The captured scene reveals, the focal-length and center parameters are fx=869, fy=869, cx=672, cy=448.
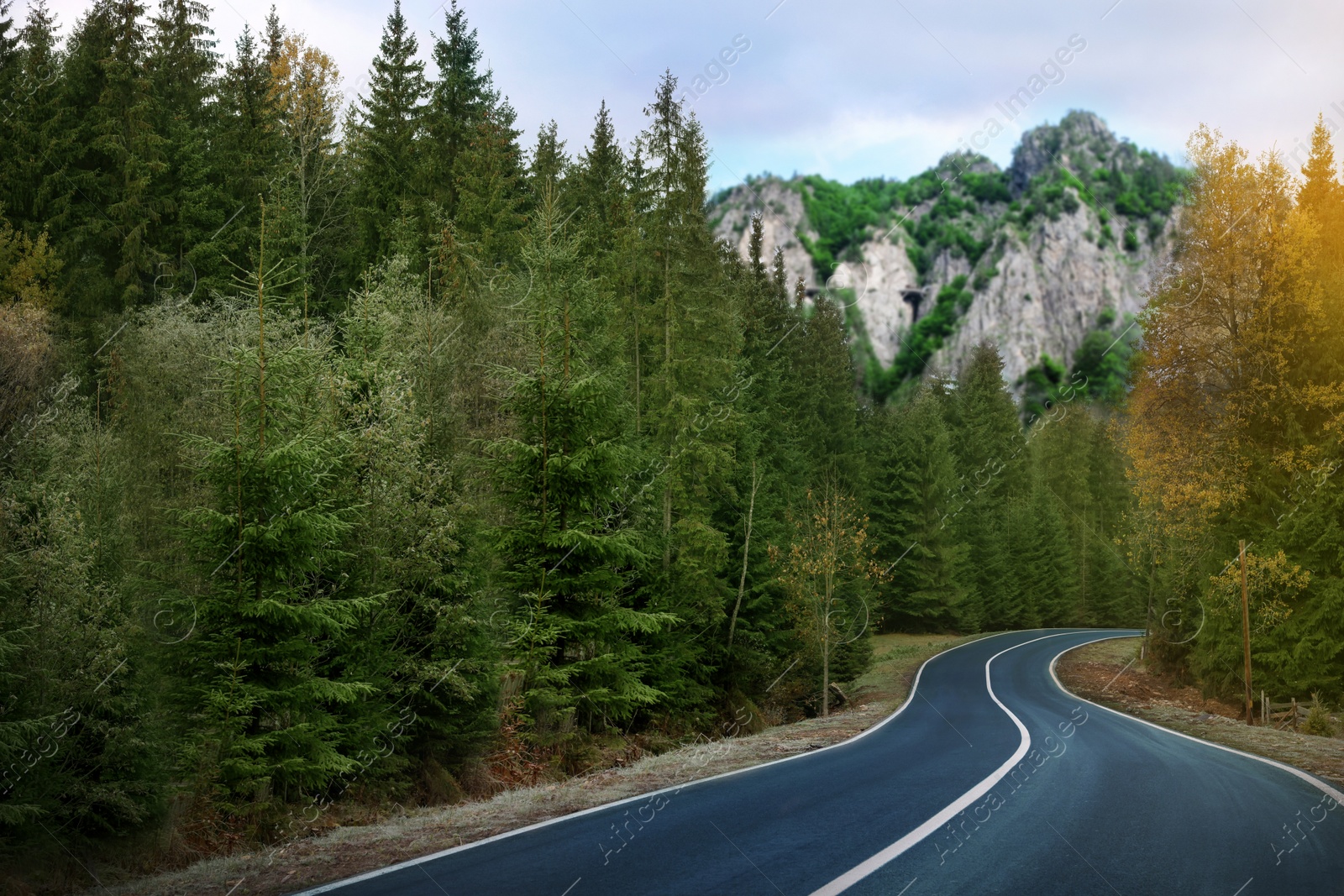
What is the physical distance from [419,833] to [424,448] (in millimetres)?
11000

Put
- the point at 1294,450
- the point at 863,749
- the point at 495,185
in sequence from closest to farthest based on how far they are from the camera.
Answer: the point at 863,749
the point at 1294,450
the point at 495,185

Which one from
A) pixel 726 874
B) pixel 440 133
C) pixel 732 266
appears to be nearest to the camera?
pixel 726 874

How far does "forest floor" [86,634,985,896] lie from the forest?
2.88 m

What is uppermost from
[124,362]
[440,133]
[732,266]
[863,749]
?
[440,133]

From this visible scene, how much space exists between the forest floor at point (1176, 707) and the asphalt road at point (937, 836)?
5.60ft

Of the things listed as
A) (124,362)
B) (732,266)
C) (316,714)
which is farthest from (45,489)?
(732,266)

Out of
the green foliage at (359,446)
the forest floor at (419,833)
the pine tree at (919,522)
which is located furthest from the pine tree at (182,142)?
the pine tree at (919,522)

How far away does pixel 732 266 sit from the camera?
46000 mm

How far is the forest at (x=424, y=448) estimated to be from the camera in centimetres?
1235

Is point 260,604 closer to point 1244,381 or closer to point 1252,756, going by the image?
point 1252,756

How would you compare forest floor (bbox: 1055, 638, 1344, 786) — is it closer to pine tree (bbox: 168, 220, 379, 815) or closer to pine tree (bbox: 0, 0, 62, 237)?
pine tree (bbox: 168, 220, 379, 815)

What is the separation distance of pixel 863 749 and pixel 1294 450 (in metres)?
17.0

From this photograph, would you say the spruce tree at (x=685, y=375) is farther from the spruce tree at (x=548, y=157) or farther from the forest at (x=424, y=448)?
the spruce tree at (x=548, y=157)

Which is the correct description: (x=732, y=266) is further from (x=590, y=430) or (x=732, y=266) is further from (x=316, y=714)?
(x=316, y=714)
